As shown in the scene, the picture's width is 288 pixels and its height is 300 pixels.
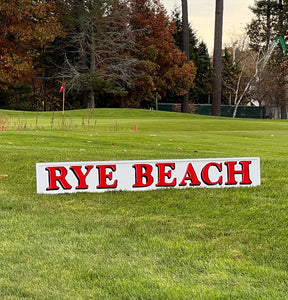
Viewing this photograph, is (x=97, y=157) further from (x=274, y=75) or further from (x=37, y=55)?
(x=274, y=75)

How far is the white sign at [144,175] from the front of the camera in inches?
176

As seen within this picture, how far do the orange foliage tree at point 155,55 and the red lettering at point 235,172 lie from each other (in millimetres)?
29194

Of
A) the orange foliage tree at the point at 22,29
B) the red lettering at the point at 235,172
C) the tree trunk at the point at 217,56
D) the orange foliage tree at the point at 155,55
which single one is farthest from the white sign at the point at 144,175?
the orange foliage tree at the point at 155,55

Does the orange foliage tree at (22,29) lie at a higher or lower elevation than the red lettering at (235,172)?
higher

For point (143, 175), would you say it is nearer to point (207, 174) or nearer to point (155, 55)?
point (207, 174)

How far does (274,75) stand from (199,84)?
29.9 ft

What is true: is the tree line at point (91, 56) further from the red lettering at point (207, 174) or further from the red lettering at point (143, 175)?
the red lettering at point (207, 174)

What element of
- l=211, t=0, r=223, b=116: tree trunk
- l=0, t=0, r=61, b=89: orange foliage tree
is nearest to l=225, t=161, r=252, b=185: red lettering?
l=0, t=0, r=61, b=89: orange foliage tree

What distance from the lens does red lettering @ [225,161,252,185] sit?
184 inches

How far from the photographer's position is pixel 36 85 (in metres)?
36.5

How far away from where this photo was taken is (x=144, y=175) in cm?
463

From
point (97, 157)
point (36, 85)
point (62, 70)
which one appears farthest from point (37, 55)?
point (97, 157)

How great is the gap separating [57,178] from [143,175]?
835 mm

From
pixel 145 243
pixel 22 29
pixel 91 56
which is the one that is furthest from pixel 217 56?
pixel 145 243
